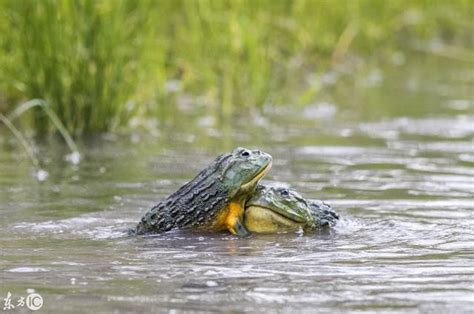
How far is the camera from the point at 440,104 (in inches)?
445

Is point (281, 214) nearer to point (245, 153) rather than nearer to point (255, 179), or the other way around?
point (255, 179)

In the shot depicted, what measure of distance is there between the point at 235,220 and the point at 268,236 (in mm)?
190

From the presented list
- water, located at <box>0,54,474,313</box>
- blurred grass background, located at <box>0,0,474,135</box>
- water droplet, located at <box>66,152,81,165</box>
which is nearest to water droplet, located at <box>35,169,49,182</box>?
water, located at <box>0,54,474,313</box>

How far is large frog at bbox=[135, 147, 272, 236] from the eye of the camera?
5367 mm

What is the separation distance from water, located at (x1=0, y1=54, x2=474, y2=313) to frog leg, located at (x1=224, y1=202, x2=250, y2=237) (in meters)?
0.09

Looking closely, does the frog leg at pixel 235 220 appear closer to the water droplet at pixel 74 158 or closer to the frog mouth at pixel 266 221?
the frog mouth at pixel 266 221

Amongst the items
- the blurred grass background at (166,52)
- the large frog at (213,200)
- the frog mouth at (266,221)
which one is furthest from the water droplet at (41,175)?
the frog mouth at (266,221)

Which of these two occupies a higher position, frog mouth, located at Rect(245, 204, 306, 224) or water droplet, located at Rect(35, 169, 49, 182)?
water droplet, located at Rect(35, 169, 49, 182)

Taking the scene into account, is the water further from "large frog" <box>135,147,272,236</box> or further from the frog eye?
the frog eye

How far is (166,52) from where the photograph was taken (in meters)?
11.3

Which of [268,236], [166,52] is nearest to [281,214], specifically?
[268,236]

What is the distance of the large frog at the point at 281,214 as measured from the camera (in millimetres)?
5449
